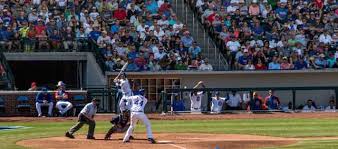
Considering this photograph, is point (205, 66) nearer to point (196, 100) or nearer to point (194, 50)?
point (194, 50)

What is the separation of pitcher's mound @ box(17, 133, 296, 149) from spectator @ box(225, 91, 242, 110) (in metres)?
9.80

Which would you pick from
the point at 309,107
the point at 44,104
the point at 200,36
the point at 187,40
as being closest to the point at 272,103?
the point at 309,107

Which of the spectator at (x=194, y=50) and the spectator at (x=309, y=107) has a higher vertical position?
the spectator at (x=194, y=50)

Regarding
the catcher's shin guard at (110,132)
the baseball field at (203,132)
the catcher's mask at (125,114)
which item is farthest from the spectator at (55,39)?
the catcher's mask at (125,114)

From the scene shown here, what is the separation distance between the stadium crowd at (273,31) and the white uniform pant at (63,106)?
778cm

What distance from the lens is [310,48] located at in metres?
33.2

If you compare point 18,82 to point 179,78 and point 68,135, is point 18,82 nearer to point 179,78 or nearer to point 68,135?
point 179,78

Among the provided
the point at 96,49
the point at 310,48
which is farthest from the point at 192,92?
the point at 310,48

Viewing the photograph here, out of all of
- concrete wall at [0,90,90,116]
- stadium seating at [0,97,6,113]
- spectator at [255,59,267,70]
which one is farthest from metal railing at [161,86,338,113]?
stadium seating at [0,97,6,113]

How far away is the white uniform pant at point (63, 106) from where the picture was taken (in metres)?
27.9

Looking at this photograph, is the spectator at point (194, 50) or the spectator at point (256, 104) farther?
the spectator at point (194, 50)

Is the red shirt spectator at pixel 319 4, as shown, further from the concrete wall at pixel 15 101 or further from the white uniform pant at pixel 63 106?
the white uniform pant at pixel 63 106

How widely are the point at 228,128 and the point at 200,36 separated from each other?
11458mm

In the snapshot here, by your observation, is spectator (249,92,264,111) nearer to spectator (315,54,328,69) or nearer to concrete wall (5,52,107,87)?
spectator (315,54,328,69)
